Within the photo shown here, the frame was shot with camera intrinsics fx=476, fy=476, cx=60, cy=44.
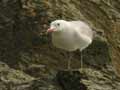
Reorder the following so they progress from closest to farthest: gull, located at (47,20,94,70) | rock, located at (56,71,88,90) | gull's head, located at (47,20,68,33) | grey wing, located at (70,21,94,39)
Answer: rock, located at (56,71,88,90), gull's head, located at (47,20,68,33), gull, located at (47,20,94,70), grey wing, located at (70,21,94,39)

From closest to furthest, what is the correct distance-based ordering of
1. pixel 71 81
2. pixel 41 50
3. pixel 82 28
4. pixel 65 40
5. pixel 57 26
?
pixel 71 81
pixel 57 26
pixel 65 40
pixel 82 28
pixel 41 50

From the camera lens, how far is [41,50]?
33.6ft

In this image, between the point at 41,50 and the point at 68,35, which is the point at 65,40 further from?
the point at 41,50

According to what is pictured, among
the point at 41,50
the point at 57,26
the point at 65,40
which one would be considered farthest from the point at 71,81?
the point at 41,50

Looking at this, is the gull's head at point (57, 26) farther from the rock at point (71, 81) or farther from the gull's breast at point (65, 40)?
the rock at point (71, 81)

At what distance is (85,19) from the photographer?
1161 centimetres

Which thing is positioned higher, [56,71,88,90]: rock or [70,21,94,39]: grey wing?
[70,21,94,39]: grey wing

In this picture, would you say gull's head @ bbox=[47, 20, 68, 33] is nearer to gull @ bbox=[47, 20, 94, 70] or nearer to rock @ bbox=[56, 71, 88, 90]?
gull @ bbox=[47, 20, 94, 70]

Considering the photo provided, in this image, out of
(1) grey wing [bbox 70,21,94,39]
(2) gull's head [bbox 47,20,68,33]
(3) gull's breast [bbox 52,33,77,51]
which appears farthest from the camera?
(1) grey wing [bbox 70,21,94,39]

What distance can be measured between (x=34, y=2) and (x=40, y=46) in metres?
1.09

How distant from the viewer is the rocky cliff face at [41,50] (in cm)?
873

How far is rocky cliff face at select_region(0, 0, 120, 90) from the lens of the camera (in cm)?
873

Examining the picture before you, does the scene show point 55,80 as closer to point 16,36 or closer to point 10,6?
point 16,36

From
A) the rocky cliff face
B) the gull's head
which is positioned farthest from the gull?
the rocky cliff face
